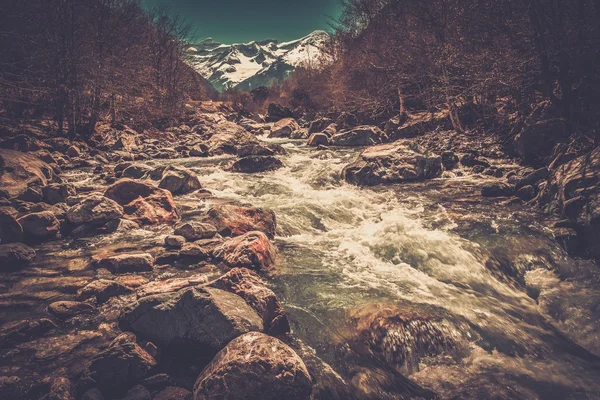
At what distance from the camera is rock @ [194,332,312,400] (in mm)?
2215

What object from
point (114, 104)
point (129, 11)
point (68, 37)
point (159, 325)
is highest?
point (129, 11)

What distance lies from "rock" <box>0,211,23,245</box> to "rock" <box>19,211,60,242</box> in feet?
0.51

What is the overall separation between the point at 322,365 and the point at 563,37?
753 centimetres

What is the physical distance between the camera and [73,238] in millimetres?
5316

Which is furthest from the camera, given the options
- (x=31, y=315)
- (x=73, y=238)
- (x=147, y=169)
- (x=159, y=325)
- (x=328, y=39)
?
(x=328, y=39)

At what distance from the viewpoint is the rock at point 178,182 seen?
827 centimetres

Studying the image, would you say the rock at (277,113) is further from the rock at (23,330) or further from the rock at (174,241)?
the rock at (23,330)

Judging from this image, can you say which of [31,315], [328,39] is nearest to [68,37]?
[31,315]

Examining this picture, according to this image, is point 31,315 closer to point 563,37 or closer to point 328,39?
point 563,37

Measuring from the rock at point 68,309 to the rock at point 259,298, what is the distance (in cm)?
129

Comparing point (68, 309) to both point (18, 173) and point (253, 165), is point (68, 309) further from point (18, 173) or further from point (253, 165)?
point (253, 165)

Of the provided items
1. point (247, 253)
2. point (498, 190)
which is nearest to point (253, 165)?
point (247, 253)

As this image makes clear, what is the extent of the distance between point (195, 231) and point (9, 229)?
2.60 m

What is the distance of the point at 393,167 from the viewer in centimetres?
932
